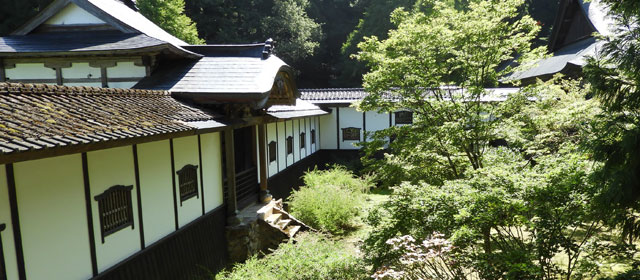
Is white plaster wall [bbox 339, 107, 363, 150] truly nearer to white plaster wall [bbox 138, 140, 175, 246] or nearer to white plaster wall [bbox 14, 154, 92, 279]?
white plaster wall [bbox 138, 140, 175, 246]

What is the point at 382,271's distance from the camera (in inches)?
248

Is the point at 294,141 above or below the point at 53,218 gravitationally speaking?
below

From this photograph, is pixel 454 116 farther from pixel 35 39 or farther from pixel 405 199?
pixel 35 39

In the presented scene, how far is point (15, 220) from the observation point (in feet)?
14.6

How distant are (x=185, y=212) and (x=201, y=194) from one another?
77 cm

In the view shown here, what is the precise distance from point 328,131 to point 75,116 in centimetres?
1805

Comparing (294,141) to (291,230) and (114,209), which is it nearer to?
(291,230)

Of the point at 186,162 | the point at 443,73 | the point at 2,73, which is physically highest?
the point at 2,73

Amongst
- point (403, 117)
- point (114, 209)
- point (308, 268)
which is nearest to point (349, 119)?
point (403, 117)

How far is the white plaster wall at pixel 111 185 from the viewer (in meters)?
5.73

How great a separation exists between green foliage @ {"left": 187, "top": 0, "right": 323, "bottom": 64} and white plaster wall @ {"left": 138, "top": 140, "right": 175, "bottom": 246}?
27.2 meters

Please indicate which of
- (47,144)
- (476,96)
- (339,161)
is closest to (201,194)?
(47,144)

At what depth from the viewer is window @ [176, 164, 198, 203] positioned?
27.0 ft

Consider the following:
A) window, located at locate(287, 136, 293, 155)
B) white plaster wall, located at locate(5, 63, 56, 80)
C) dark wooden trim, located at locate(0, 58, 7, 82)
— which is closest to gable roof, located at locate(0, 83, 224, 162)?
white plaster wall, located at locate(5, 63, 56, 80)
